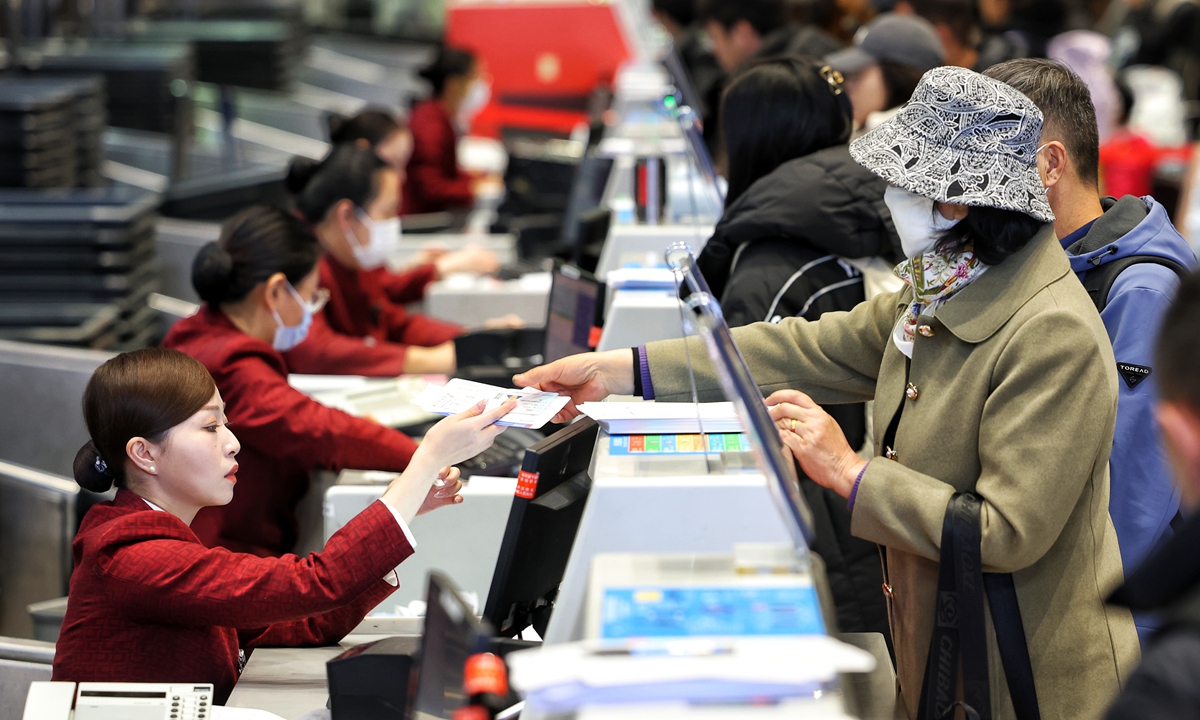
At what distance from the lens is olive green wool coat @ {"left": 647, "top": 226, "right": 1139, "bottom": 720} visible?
65.1 inches

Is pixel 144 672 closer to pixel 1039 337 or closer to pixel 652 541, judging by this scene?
pixel 652 541

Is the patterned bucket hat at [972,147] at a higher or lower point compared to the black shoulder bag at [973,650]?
higher

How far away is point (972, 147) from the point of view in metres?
1.71

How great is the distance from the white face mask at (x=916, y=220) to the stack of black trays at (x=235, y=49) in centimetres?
668

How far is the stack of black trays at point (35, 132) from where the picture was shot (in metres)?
4.58

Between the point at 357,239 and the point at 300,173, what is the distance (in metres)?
0.30

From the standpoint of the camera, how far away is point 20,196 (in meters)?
4.34

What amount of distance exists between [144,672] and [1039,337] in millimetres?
1488

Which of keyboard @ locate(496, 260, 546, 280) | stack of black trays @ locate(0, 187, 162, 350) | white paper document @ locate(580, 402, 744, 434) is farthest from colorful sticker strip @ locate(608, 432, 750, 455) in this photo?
keyboard @ locate(496, 260, 546, 280)

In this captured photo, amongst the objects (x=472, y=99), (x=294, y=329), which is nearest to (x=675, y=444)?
(x=294, y=329)

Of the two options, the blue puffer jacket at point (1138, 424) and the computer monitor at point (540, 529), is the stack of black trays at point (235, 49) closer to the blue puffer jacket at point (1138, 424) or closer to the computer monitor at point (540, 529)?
the computer monitor at point (540, 529)

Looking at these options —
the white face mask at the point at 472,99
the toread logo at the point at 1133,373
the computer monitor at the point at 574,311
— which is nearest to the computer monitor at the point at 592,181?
the computer monitor at the point at 574,311

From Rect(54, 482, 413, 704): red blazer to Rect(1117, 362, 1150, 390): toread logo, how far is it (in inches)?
50.0

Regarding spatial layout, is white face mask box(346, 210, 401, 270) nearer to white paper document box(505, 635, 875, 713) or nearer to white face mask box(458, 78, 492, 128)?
white paper document box(505, 635, 875, 713)
